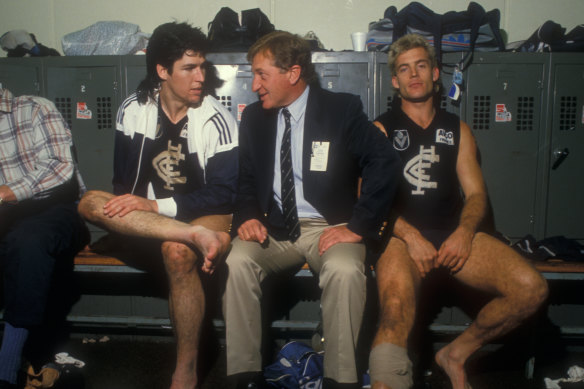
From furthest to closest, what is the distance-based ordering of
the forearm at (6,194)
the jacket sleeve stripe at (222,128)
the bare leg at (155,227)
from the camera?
the jacket sleeve stripe at (222,128), the forearm at (6,194), the bare leg at (155,227)

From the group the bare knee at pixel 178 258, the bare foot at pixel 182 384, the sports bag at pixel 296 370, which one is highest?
the bare knee at pixel 178 258

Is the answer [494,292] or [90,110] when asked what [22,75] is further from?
[494,292]

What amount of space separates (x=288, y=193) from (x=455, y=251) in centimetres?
79

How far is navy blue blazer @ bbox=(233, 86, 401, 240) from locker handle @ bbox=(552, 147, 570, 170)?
139 centimetres

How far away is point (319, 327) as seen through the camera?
2027mm

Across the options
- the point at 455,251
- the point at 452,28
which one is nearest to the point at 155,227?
the point at 455,251

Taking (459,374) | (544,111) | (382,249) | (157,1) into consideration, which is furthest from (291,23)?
(459,374)

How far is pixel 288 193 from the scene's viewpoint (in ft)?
6.50

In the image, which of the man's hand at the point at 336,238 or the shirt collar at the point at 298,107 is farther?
the shirt collar at the point at 298,107

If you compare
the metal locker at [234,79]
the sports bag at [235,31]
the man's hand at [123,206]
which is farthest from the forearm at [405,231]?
the sports bag at [235,31]

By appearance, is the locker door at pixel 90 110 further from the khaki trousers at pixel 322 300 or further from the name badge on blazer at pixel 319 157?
the name badge on blazer at pixel 319 157

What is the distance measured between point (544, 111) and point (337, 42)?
1656mm

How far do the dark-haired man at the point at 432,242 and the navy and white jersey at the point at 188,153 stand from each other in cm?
82

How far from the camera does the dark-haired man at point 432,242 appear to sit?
166 centimetres
